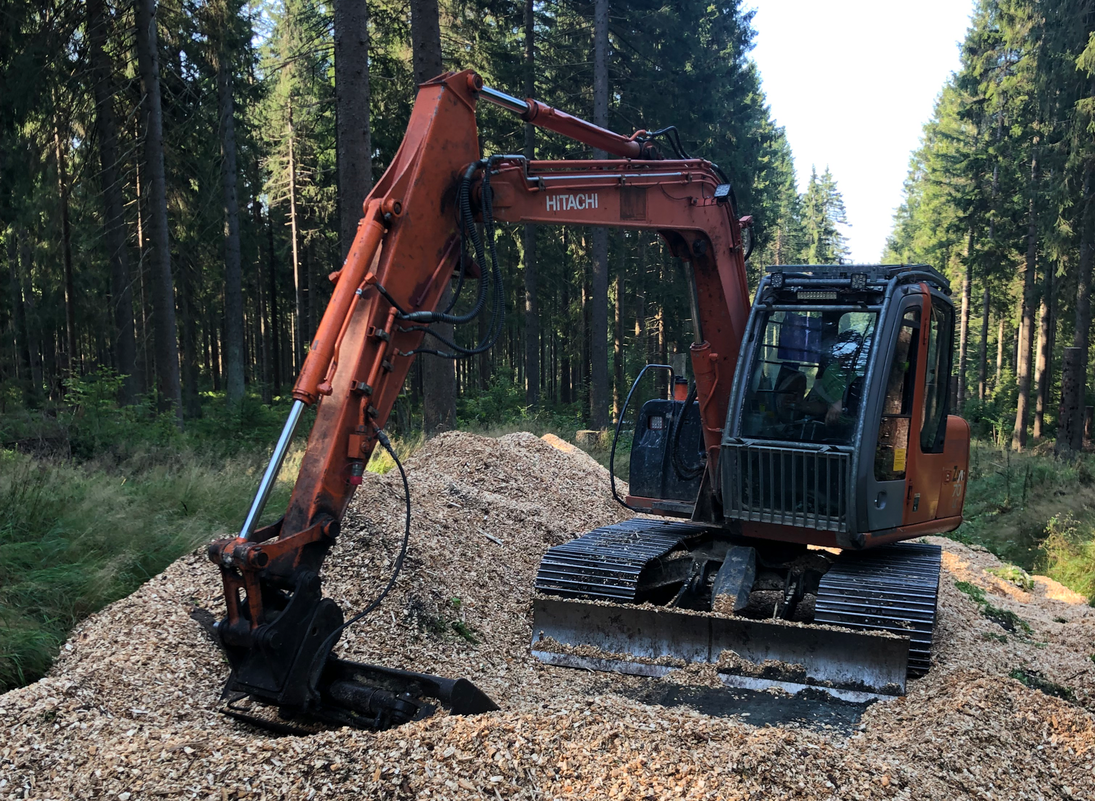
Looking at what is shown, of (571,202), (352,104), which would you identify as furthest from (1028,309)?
(571,202)

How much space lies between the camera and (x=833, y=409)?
6219mm

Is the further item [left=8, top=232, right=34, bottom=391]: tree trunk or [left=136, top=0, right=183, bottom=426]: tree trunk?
[left=8, top=232, right=34, bottom=391]: tree trunk

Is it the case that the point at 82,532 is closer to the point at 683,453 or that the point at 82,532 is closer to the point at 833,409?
the point at 683,453

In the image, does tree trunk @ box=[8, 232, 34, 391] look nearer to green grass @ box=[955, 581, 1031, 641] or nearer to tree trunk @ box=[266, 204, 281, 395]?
tree trunk @ box=[266, 204, 281, 395]

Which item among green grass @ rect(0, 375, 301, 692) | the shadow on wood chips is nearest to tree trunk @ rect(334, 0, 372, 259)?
green grass @ rect(0, 375, 301, 692)

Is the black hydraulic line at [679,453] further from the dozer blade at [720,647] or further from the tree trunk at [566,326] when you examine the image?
the tree trunk at [566,326]

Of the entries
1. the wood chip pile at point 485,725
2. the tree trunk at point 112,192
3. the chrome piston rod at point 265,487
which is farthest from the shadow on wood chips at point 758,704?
the tree trunk at point 112,192

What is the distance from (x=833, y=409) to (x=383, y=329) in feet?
11.2

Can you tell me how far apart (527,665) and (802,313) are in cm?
333

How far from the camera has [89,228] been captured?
21.6 m

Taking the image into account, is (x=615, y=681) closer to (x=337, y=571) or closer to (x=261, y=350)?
(x=337, y=571)

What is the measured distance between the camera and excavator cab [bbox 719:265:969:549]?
19.9 ft

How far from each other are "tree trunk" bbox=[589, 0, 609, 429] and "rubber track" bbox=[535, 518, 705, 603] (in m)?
12.7

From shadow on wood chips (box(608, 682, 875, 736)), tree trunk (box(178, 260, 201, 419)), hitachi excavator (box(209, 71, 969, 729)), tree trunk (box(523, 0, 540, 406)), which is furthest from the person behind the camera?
tree trunk (box(178, 260, 201, 419))
